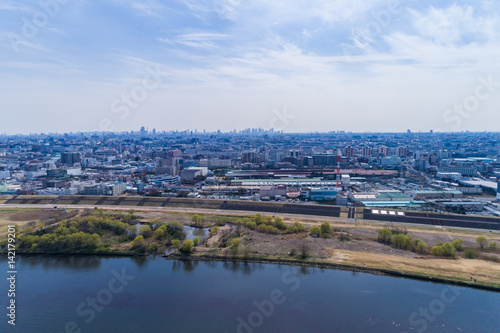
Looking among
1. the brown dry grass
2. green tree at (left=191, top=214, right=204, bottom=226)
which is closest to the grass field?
green tree at (left=191, top=214, right=204, bottom=226)

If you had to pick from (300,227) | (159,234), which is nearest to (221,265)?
(159,234)

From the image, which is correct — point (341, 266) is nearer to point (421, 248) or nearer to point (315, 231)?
point (315, 231)

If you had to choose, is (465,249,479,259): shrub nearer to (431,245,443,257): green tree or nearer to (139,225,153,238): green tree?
(431,245,443,257): green tree

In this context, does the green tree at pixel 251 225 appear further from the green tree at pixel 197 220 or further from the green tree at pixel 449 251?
the green tree at pixel 449 251

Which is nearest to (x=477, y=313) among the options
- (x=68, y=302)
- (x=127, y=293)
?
(x=127, y=293)

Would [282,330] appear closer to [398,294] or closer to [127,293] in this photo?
[398,294]

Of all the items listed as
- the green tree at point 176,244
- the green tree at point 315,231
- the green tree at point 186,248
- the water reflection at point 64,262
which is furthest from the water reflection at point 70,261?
the green tree at point 315,231

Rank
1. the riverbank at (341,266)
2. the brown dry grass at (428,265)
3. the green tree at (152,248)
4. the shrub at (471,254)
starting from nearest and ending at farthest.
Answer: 1. the riverbank at (341,266)
2. the brown dry grass at (428,265)
3. the shrub at (471,254)
4. the green tree at (152,248)

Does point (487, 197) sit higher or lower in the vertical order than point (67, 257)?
higher
